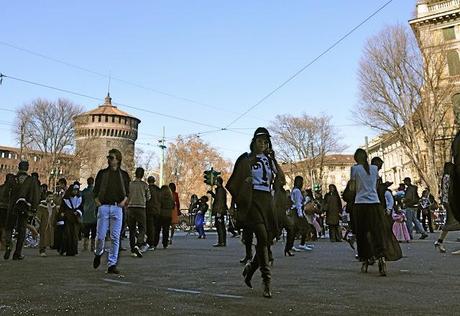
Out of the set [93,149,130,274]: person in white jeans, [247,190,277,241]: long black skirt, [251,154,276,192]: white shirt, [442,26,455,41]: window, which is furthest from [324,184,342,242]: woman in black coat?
[442,26,455,41]: window

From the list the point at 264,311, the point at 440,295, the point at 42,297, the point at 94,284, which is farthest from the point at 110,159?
the point at 440,295

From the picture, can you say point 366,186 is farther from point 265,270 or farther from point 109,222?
point 109,222

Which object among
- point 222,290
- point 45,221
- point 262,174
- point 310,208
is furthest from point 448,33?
point 222,290

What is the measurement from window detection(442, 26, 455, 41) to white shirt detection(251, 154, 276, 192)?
4503cm

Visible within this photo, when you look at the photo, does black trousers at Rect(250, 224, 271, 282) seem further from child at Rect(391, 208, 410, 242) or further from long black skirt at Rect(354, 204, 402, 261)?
child at Rect(391, 208, 410, 242)

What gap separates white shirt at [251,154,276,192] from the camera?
589 cm

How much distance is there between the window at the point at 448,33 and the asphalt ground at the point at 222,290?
41795mm

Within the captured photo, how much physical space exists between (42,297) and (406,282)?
4.49 meters

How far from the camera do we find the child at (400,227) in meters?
15.4

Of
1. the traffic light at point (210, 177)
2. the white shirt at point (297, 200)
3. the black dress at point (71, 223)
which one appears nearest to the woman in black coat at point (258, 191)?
the black dress at point (71, 223)

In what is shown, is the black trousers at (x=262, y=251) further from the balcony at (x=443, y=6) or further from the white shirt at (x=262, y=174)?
the balcony at (x=443, y=6)

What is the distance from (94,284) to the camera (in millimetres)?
6324

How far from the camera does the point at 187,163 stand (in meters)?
59.5

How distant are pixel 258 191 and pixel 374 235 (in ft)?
8.61
